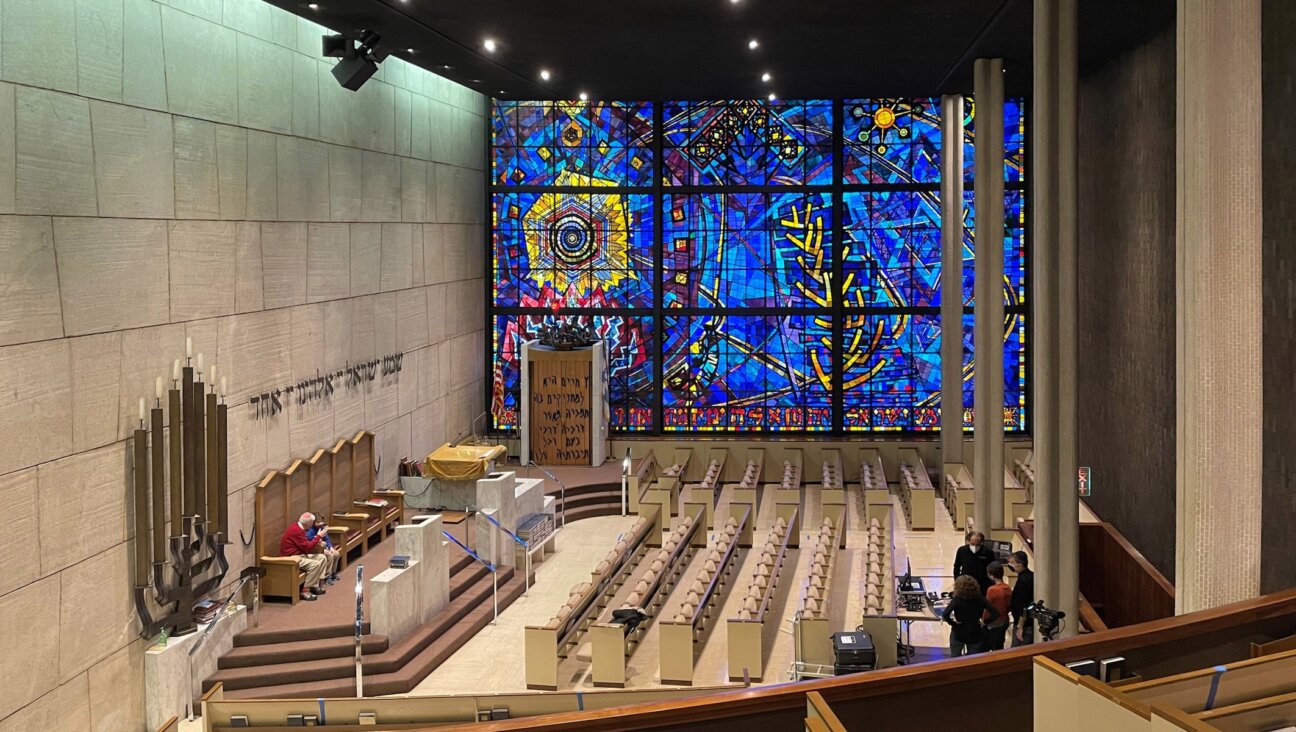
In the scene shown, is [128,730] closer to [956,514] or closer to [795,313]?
[956,514]

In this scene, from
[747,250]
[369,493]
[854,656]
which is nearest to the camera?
[854,656]

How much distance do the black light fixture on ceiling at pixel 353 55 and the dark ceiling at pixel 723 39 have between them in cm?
15

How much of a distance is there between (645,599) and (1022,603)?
3.40 metres

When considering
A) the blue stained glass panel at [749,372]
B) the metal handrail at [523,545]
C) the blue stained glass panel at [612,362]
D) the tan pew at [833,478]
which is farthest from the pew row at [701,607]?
the blue stained glass panel at [612,362]

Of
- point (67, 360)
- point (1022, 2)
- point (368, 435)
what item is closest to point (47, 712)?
point (67, 360)

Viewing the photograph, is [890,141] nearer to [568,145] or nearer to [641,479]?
[568,145]

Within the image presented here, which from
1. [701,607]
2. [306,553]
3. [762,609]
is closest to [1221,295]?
[762,609]

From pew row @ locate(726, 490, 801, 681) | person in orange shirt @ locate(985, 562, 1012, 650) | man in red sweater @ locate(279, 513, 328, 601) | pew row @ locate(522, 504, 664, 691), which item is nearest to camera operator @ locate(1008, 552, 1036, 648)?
person in orange shirt @ locate(985, 562, 1012, 650)

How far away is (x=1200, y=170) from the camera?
258 inches

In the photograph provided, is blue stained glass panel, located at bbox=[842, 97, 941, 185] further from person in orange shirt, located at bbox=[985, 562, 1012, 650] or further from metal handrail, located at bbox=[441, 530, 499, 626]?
person in orange shirt, located at bbox=[985, 562, 1012, 650]

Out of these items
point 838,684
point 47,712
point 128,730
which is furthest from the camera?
point 128,730

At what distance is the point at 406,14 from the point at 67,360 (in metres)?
4.49

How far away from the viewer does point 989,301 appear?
15.1 meters

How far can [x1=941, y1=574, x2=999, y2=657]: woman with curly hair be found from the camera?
9.46 metres
